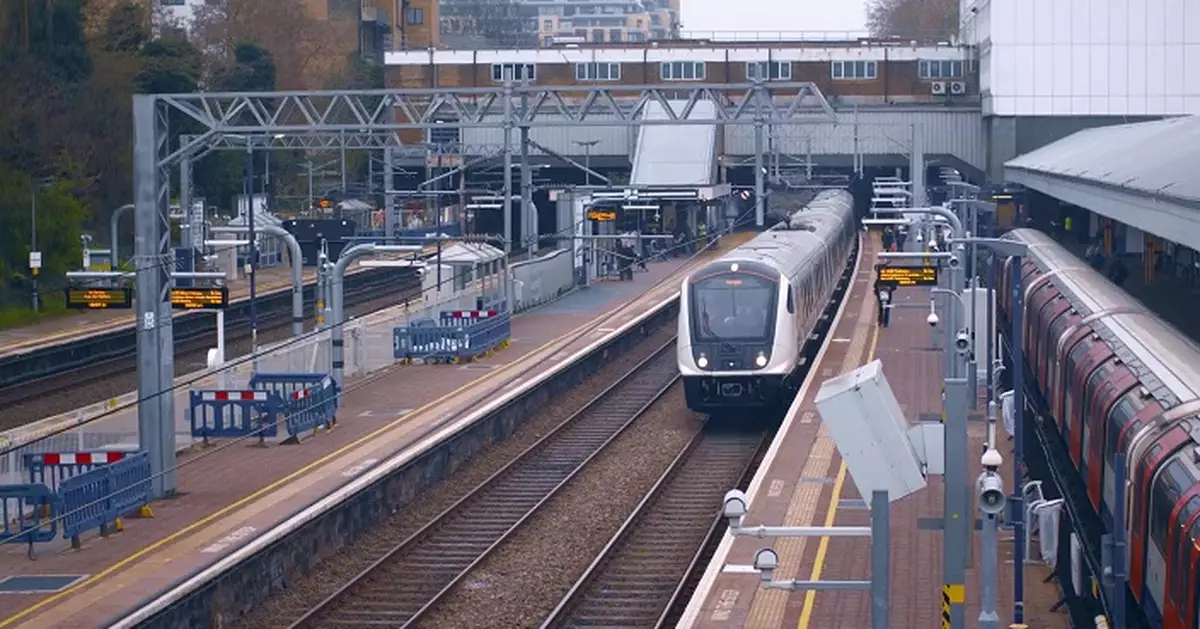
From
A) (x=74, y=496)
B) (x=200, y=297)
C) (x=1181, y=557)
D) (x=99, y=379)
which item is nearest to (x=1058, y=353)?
(x=1181, y=557)

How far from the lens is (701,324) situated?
79.9 ft

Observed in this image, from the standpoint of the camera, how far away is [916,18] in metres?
120

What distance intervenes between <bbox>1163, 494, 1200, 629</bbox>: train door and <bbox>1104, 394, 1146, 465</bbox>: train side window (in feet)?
9.85

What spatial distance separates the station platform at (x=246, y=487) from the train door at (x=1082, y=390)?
785cm

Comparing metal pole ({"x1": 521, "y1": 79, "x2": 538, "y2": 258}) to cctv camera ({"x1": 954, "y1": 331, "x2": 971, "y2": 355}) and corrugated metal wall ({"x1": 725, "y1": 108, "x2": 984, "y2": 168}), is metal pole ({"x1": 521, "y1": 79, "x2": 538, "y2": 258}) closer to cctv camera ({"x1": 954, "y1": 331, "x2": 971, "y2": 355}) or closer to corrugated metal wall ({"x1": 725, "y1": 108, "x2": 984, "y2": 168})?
corrugated metal wall ({"x1": 725, "y1": 108, "x2": 984, "y2": 168})

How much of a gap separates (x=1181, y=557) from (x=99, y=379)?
2565cm

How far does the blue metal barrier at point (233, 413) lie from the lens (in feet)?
74.1

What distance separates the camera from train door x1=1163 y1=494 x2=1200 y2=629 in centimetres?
907

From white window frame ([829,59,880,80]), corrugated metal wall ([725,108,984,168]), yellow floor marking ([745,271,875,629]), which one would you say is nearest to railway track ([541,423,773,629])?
yellow floor marking ([745,271,875,629])

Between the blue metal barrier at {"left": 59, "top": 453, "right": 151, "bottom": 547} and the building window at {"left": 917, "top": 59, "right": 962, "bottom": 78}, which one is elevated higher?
the building window at {"left": 917, "top": 59, "right": 962, "bottom": 78}

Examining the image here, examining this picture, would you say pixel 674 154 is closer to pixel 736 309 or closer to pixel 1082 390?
pixel 736 309

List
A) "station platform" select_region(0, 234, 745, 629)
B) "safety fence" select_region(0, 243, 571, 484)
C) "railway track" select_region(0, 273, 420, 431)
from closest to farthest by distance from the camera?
"station platform" select_region(0, 234, 745, 629) < "safety fence" select_region(0, 243, 571, 484) < "railway track" select_region(0, 273, 420, 431)

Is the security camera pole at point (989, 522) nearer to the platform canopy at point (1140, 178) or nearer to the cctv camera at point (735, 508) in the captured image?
the cctv camera at point (735, 508)

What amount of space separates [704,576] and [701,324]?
915 cm
